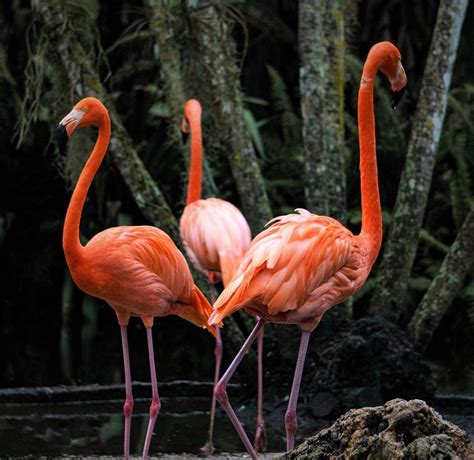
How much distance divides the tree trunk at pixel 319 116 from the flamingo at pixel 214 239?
0.59m

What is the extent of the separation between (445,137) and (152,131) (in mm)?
3175

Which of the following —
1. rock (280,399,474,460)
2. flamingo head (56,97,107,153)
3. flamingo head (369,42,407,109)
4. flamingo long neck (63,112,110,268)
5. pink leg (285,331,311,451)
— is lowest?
pink leg (285,331,311,451)

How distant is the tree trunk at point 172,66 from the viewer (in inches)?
258

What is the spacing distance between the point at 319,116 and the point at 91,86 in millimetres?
1579

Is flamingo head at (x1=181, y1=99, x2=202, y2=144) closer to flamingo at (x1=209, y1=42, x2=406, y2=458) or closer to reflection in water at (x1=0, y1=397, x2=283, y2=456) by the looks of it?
reflection in water at (x1=0, y1=397, x2=283, y2=456)

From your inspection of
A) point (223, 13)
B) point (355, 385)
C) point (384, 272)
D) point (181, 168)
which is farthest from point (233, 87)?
point (181, 168)

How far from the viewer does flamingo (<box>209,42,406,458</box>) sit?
14.2 feet

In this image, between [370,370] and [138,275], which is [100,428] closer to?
[138,275]

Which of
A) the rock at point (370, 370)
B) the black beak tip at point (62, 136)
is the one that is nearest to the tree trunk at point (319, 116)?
the rock at point (370, 370)

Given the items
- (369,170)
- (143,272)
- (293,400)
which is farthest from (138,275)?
(369,170)

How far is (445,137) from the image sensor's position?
9320 millimetres

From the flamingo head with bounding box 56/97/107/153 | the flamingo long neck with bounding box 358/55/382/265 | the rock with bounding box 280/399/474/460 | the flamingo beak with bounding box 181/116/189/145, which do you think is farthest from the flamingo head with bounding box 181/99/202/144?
the rock with bounding box 280/399/474/460

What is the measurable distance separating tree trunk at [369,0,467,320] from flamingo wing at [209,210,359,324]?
6.49 ft

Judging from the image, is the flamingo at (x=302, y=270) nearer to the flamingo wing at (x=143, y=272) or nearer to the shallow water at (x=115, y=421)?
the flamingo wing at (x=143, y=272)
